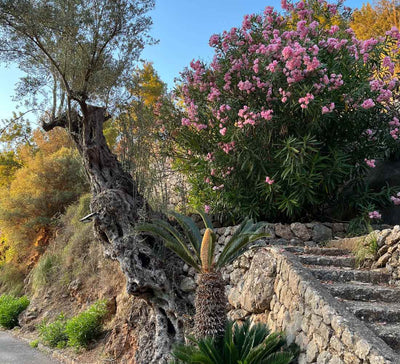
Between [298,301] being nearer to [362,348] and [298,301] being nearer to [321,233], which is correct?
[362,348]

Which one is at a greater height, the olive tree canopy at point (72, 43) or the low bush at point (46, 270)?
the olive tree canopy at point (72, 43)

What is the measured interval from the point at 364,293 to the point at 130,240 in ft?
13.9

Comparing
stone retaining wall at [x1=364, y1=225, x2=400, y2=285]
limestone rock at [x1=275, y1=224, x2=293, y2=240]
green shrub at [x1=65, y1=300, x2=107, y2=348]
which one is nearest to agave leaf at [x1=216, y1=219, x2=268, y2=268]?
stone retaining wall at [x1=364, y1=225, x2=400, y2=285]

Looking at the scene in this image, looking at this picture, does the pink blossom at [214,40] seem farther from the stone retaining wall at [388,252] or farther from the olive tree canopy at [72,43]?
the stone retaining wall at [388,252]

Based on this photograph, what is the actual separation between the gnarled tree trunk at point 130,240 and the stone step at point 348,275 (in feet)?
9.12

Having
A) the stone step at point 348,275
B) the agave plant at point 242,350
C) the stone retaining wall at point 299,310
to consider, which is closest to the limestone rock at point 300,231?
the stone retaining wall at point 299,310

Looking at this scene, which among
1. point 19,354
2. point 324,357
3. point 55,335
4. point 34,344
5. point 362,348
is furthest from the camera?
point 34,344

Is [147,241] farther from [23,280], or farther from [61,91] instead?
[23,280]

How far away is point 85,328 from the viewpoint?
8.70 meters

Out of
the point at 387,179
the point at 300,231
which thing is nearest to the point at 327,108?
the point at 300,231

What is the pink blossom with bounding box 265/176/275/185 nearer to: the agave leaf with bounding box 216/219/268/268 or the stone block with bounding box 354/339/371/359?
the agave leaf with bounding box 216/219/268/268

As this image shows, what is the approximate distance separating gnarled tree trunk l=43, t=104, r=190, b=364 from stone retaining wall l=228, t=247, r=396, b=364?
4.47ft

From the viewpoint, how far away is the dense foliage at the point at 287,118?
23.2 feet

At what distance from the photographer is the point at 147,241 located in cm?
784
